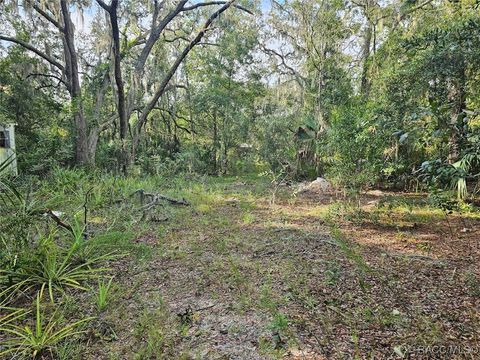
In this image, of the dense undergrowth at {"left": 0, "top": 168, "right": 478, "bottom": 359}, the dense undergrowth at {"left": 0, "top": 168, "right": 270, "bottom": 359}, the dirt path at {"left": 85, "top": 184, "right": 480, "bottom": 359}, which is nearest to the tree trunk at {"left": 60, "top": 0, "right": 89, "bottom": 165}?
the dense undergrowth at {"left": 0, "top": 168, "right": 478, "bottom": 359}

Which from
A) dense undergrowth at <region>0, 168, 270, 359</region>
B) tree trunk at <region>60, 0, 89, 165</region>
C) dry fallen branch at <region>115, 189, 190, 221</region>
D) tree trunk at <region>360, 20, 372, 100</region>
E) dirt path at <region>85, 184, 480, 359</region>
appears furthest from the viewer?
tree trunk at <region>360, 20, 372, 100</region>

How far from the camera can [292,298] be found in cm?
256

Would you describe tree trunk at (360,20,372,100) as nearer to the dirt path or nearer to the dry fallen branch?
the dry fallen branch

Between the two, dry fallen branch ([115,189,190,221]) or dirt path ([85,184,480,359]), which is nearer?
dirt path ([85,184,480,359])

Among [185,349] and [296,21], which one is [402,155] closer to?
[296,21]

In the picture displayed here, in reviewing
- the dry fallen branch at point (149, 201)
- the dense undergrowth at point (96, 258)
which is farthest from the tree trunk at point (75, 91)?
the dry fallen branch at point (149, 201)

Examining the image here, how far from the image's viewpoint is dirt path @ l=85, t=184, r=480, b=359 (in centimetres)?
199

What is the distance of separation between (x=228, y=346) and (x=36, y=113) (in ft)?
37.2

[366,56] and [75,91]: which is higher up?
[366,56]

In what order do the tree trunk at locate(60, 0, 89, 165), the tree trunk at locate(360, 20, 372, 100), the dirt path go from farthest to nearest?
the tree trunk at locate(360, 20, 372, 100)
the tree trunk at locate(60, 0, 89, 165)
the dirt path

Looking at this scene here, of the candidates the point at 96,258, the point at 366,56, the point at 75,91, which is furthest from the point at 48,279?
the point at 366,56

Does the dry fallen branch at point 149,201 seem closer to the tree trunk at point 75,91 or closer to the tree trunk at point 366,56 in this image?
the tree trunk at point 75,91

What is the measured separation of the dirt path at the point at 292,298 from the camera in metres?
1.99

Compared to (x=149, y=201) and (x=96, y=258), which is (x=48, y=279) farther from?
(x=149, y=201)
